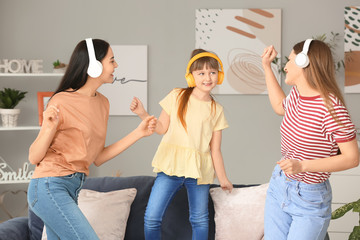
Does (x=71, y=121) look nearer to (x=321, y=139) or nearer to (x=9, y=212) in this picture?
(x=321, y=139)

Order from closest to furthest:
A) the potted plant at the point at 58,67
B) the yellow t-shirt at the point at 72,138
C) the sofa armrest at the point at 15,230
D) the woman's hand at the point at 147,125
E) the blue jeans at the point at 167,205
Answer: the yellow t-shirt at the point at 72,138
the woman's hand at the point at 147,125
the sofa armrest at the point at 15,230
the blue jeans at the point at 167,205
the potted plant at the point at 58,67

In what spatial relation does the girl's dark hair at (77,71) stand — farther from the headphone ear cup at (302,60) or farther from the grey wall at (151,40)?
the grey wall at (151,40)

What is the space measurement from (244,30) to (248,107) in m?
A: 0.77

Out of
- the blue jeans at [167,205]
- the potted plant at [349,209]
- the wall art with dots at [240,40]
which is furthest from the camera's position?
the wall art with dots at [240,40]

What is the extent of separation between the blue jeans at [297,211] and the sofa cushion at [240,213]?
667 mm

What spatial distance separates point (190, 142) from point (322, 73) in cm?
100

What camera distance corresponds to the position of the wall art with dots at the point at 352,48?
16.4 ft

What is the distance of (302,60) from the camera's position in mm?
2004

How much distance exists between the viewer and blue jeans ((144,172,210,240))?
271cm

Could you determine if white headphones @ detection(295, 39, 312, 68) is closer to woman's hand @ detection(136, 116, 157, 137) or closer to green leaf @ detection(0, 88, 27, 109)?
woman's hand @ detection(136, 116, 157, 137)

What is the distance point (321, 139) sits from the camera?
1985mm

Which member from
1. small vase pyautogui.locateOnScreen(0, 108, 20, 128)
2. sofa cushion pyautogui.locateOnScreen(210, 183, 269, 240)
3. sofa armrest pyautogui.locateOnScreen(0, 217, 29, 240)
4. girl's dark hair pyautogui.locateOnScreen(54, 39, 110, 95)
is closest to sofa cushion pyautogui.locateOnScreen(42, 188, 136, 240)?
sofa armrest pyautogui.locateOnScreen(0, 217, 29, 240)

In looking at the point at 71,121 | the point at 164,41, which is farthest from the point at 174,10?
the point at 71,121

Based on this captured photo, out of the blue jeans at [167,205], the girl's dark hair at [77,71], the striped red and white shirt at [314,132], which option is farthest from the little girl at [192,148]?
the striped red and white shirt at [314,132]
